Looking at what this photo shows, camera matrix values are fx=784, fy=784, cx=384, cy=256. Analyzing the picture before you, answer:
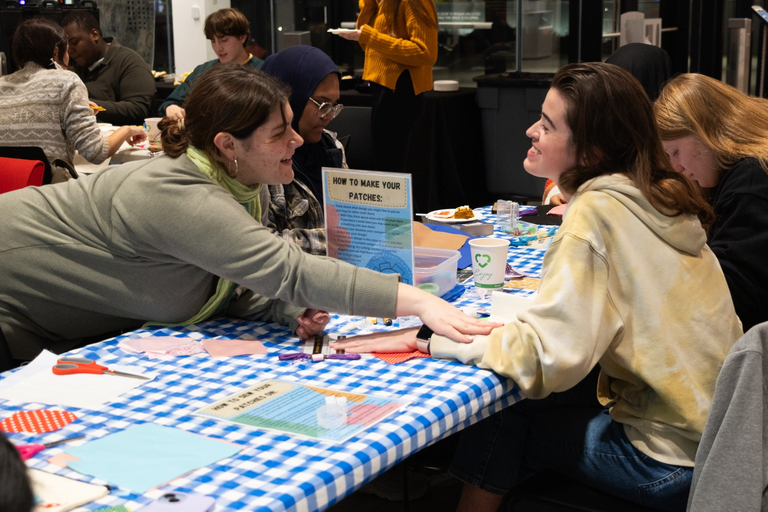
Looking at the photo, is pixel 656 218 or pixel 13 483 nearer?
pixel 13 483

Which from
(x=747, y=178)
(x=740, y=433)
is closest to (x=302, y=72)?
(x=747, y=178)

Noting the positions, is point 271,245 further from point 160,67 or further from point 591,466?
point 160,67

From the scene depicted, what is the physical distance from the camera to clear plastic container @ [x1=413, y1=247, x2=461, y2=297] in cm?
198

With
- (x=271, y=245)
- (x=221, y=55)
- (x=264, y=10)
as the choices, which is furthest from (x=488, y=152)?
(x=271, y=245)

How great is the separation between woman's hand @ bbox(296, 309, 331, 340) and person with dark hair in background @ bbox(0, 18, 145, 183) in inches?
101

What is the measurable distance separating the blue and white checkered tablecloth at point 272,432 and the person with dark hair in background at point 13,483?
337mm

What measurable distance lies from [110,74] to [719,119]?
5.02 meters

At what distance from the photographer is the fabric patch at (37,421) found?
132 centimetres

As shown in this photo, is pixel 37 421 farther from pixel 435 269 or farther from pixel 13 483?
pixel 435 269

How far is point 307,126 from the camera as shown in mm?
2615

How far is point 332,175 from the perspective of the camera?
1968mm

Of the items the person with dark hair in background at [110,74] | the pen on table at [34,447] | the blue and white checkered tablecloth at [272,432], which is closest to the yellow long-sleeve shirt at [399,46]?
the person with dark hair in background at [110,74]

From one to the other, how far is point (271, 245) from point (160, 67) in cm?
792

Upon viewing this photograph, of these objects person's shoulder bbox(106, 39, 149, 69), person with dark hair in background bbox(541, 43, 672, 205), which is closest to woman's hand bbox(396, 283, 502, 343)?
person with dark hair in background bbox(541, 43, 672, 205)
